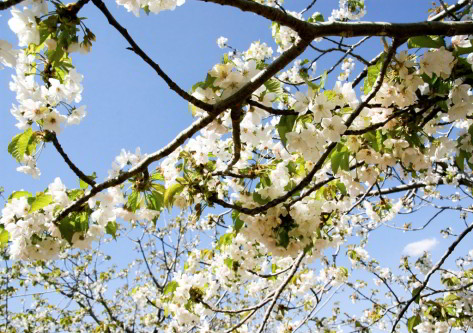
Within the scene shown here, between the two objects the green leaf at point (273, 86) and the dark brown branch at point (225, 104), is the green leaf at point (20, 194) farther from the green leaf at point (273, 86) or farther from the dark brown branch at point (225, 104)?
the green leaf at point (273, 86)

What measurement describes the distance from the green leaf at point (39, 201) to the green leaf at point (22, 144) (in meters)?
0.23

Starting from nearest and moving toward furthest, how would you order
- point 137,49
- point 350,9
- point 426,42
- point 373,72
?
point 137,49, point 426,42, point 373,72, point 350,9

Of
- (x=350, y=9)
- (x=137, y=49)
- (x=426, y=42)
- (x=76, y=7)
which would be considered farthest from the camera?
(x=350, y=9)

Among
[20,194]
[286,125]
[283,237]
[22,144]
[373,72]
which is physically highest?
[22,144]

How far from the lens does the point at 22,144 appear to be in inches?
70.2

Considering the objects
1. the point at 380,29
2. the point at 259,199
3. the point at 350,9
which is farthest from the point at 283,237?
the point at 350,9

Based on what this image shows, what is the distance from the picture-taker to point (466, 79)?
61.6 inches

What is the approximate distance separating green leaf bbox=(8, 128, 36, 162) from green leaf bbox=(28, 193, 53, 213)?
0.76ft

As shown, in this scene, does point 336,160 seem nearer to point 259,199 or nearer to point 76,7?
point 259,199

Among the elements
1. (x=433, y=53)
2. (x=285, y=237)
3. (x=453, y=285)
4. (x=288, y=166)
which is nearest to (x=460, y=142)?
(x=433, y=53)

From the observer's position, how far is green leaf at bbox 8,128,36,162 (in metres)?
1.77

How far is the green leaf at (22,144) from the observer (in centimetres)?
177

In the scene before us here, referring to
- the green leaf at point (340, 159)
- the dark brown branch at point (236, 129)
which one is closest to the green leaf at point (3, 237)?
the dark brown branch at point (236, 129)

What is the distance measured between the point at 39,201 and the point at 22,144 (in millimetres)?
305
